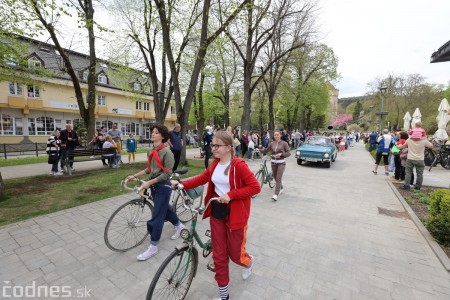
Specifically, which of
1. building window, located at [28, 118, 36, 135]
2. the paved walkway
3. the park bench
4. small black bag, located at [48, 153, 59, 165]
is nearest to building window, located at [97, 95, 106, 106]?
building window, located at [28, 118, 36, 135]

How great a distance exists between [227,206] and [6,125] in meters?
32.4

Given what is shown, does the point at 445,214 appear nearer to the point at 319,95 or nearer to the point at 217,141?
the point at 217,141

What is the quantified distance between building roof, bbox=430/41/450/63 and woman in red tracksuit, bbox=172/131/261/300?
554cm

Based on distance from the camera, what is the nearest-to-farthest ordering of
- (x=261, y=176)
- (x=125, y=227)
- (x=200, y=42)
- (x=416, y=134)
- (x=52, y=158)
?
(x=125, y=227) < (x=416, y=134) < (x=261, y=176) < (x=52, y=158) < (x=200, y=42)

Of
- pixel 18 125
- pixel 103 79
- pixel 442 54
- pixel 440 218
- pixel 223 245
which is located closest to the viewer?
pixel 223 245

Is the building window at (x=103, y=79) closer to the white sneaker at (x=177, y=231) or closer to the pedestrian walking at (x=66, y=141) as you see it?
the pedestrian walking at (x=66, y=141)

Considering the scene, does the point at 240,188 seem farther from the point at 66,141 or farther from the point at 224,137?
the point at 66,141

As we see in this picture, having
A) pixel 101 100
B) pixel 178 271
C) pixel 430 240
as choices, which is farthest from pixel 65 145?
pixel 101 100

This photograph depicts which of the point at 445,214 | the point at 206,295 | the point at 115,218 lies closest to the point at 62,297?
the point at 115,218

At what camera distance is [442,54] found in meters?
4.88

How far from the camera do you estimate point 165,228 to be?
4.43m

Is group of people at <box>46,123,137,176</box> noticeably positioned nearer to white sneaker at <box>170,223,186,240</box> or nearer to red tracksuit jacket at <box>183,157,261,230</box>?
white sneaker at <box>170,223,186,240</box>

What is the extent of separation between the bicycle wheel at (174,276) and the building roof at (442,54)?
6.45 meters

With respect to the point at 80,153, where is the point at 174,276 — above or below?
below
